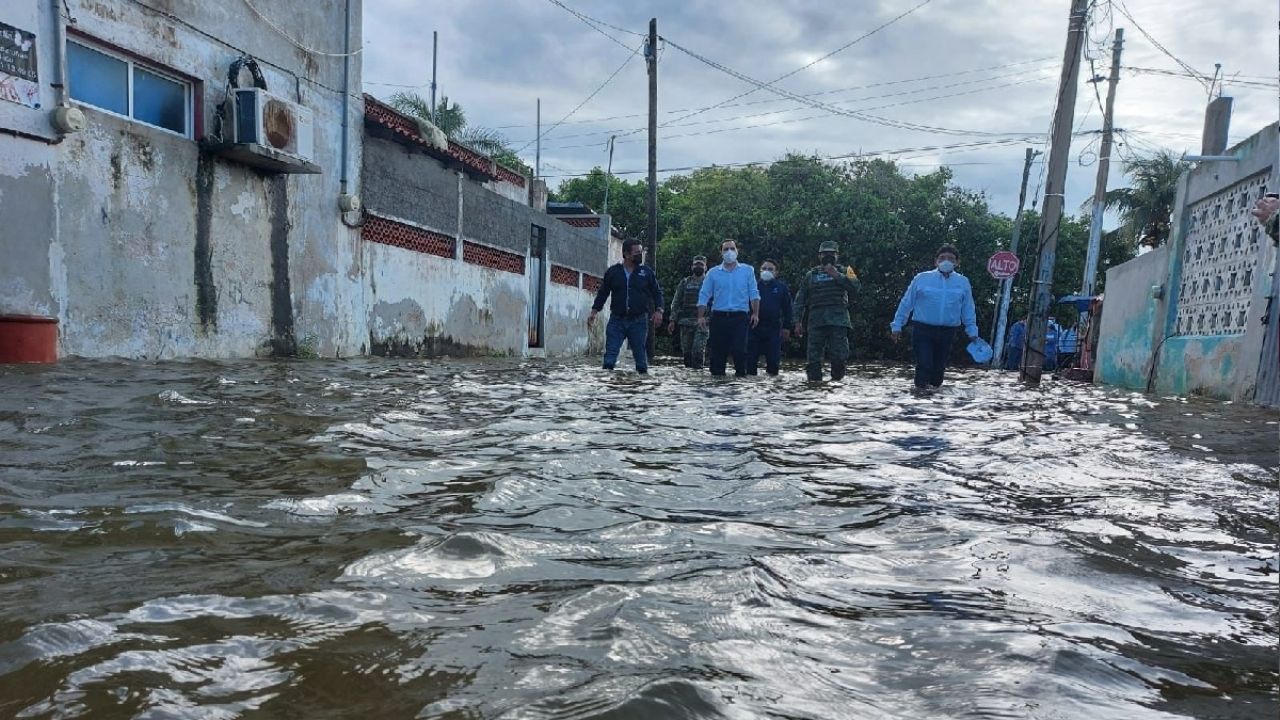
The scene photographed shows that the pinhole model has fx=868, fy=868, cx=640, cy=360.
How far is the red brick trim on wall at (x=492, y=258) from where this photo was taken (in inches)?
595

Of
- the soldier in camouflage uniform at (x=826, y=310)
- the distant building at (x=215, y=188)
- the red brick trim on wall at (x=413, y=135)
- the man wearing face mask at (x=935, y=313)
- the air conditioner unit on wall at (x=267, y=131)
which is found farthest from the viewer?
the red brick trim on wall at (x=413, y=135)

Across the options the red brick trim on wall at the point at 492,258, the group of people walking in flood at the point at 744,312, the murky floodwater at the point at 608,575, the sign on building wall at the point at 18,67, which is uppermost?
the sign on building wall at the point at 18,67

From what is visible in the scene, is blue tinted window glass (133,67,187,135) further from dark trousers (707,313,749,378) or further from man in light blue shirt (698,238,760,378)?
dark trousers (707,313,749,378)

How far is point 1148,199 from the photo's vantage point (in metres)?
25.4

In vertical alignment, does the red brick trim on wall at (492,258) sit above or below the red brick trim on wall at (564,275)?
above

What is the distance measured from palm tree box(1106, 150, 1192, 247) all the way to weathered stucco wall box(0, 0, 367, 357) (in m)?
22.7

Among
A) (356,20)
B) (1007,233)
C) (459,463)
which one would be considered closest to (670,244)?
(1007,233)

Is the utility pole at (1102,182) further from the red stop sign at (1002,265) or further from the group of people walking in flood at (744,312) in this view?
the group of people walking in flood at (744,312)

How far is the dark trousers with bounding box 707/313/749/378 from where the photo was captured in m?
9.72

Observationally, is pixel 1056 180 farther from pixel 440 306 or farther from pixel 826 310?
pixel 440 306

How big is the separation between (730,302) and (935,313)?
2.18 m

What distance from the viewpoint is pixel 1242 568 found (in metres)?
2.18

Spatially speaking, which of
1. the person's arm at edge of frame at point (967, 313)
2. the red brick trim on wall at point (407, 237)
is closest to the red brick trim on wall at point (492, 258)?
the red brick trim on wall at point (407, 237)

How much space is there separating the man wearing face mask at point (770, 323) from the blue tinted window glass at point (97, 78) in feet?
23.1
